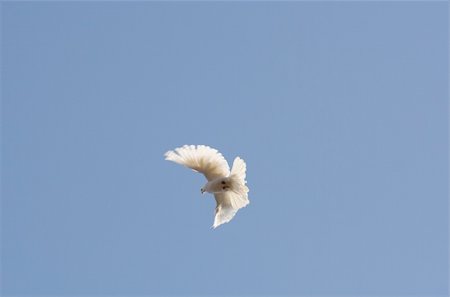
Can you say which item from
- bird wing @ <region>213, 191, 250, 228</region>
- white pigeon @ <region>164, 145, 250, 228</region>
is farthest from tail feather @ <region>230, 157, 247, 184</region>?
bird wing @ <region>213, 191, 250, 228</region>

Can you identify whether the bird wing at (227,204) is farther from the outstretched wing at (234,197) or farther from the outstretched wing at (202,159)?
the outstretched wing at (202,159)

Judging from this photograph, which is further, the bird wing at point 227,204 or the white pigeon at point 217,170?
the bird wing at point 227,204

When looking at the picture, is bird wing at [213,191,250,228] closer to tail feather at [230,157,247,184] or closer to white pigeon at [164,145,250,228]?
white pigeon at [164,145,250,228]

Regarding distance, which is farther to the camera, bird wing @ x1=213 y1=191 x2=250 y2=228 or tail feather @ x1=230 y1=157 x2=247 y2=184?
bird wing @ x1=213 y1=191 x2=250 y2=228

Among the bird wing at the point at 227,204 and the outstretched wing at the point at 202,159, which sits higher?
the outstretched wing at the point at 202,159

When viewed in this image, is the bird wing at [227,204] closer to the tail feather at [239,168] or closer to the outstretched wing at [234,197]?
the outstretched wing at [234,197]

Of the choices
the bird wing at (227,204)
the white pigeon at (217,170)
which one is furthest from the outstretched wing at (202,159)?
the bird wing at (227,204)
